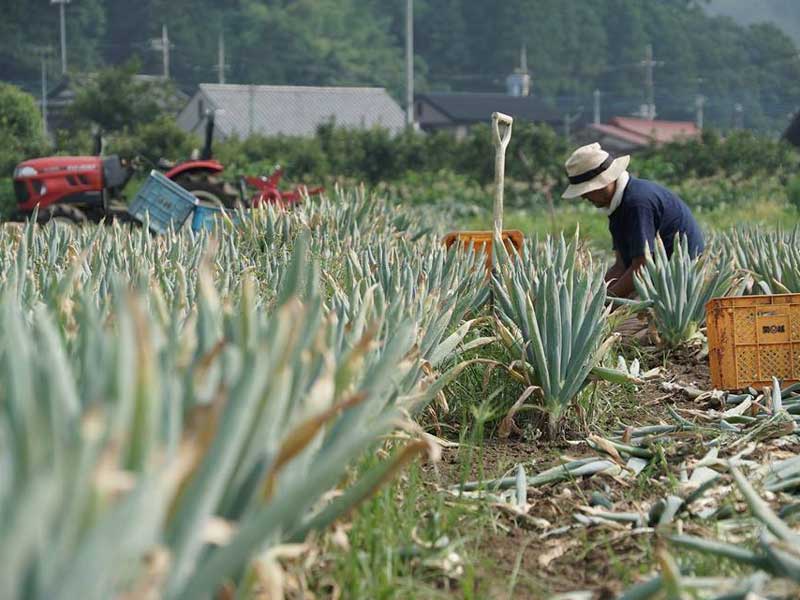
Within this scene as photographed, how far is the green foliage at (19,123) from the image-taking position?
3347cm

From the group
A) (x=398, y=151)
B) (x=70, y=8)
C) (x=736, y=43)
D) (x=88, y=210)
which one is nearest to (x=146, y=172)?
(x=398, y=151)

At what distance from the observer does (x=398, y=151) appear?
2970 cm

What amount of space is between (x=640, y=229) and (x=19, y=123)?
33898 millimetres

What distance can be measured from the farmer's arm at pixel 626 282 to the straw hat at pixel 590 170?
18.6 inches

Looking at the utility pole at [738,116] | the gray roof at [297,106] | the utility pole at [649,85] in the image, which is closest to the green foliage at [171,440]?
the gray roof at [297,106]

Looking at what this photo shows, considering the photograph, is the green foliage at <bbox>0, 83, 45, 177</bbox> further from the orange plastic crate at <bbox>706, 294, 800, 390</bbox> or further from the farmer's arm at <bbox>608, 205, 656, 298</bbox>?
the orange plastic crate at <bbox>706, 294, 800, 390</bbox>

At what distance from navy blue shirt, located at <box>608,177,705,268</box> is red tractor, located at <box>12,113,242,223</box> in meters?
7.72

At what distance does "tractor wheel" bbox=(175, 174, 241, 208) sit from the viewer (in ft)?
47.9

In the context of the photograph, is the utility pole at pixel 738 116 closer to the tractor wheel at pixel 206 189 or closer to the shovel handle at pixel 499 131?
the tractor wheel at pixel 206 189

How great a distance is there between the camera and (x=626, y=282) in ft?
22.9

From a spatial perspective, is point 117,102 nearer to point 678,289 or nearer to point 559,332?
point 678,289

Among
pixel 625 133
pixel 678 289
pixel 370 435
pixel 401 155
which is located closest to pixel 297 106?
pixel 625 133

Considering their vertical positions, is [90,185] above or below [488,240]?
below

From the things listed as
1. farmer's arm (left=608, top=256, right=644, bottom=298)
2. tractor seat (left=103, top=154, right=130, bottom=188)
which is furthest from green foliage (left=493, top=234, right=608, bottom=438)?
tractor seat (left=103, top=154, right=130, bottom=188)
